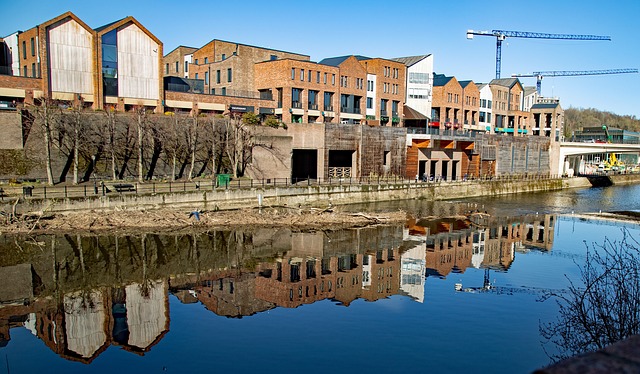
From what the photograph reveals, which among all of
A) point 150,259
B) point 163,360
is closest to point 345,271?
point 150,259

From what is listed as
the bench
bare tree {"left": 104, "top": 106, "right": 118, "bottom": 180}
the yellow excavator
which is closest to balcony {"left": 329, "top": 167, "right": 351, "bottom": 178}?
bare tree {"left": 104, "top": 106, "right": 118, "bottom": 180}

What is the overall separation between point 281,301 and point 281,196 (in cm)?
2163

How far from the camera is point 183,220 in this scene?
35469 millimetres

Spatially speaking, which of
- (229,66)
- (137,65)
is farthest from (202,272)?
(229,66)

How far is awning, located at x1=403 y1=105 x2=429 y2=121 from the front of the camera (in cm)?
7257

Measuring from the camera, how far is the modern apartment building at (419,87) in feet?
Answer: 245

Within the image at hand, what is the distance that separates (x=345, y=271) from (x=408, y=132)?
37927 millimetres

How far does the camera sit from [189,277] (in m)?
24.6

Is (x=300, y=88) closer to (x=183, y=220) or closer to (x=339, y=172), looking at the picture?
(x=339, y=172)

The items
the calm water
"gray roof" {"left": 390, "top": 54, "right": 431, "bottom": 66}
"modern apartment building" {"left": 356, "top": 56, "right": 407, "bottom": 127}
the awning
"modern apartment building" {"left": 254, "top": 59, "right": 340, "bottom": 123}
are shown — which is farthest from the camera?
"gray roof" {"left": 390, "top": 54, "right": 431, "bottom": 66}

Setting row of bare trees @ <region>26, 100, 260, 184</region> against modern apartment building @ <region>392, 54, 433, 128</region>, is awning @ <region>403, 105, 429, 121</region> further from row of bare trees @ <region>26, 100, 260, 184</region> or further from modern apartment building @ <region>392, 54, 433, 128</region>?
row of bare trees @ <region>26, 100, 260, 184</region>

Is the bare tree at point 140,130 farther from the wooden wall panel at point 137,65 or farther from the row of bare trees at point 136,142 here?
the wooden wall panel at point 137,65

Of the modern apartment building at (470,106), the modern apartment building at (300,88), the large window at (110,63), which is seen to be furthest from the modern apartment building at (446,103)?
the large window at (110,63)

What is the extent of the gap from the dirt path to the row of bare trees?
676 centimetres
